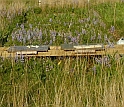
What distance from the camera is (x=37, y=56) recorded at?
225 inches

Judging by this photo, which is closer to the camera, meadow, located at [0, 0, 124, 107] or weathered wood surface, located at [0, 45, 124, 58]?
meadow, located at [0, 0, 124, 107]

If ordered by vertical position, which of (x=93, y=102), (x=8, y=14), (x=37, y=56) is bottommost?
(x=93, y=102)

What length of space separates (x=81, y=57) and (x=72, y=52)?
0.55 feet

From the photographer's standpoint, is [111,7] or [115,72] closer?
[115,72]

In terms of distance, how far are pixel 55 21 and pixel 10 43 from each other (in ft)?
8.19

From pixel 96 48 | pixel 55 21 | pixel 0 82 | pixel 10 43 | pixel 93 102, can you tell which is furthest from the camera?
pixel 55 21

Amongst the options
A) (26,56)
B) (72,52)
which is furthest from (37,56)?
(72,52)

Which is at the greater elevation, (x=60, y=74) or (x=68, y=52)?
(x=68, y=52)

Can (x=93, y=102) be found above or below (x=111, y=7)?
below

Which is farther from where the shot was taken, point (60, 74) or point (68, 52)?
point (68, 52)

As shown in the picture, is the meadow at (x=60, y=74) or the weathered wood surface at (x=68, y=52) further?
the weathered wood surface at (x=68, y=52)

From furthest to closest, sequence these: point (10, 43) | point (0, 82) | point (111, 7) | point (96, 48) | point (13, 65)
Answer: point (111, 7) < point (10, 43) < point (96, 48) < point (13, 65) < point (0, 82)

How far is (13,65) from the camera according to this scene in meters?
5.32

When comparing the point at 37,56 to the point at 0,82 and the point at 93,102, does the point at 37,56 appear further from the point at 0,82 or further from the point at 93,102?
the point at 93,102
